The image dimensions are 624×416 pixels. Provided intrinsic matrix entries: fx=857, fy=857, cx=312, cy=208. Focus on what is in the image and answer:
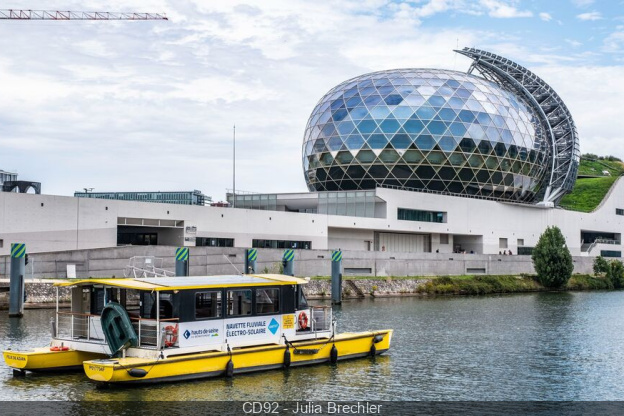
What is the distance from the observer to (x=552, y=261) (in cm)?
8212

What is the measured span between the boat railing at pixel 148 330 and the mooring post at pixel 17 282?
1809cm

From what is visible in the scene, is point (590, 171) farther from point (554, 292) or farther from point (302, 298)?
point (302, 298)

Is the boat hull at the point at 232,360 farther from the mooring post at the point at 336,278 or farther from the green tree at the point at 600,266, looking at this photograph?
the green tree at the point at 600,266

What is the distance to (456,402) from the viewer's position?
25609 millimetres

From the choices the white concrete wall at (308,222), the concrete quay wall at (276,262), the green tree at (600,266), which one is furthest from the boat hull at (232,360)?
the green tree at (600,266)

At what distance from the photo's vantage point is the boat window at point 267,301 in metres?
31.8

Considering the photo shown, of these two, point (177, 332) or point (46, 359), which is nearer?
point (177, 332)

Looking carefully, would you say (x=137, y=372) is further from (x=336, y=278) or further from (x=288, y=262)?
(x=336, y=278)

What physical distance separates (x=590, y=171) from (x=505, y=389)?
15108 centimetres

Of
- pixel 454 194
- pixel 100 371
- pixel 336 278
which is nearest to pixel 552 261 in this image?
pixel 454 194

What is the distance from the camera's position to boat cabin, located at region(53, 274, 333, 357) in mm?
28750

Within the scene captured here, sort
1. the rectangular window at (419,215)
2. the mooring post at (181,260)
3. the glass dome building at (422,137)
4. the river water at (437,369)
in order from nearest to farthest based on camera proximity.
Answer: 1. the river water at (437,369)
2. the mooring post at (181,260)
3. the rectangular window at (419,215)
4. the glass dome building at (422,137)

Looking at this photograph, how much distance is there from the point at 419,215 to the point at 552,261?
13636mm

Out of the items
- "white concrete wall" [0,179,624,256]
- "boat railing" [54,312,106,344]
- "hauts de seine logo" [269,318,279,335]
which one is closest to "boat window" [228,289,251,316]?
"hauts de seine logo" [269,318,279,335]
